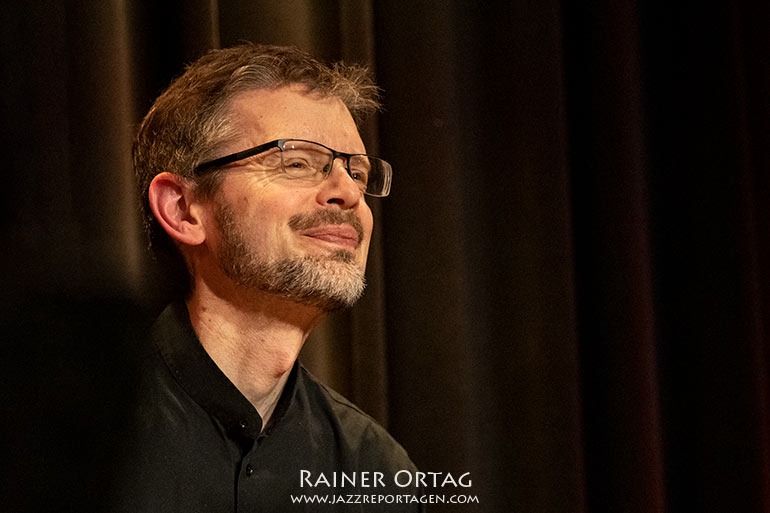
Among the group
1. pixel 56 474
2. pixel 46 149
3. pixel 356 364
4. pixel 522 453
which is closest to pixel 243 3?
pixel 46 149

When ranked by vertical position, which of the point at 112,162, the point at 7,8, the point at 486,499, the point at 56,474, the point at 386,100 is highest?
the point at 7,8

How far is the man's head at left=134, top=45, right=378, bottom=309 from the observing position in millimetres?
1059

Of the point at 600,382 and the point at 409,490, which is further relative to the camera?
the point at 600,382

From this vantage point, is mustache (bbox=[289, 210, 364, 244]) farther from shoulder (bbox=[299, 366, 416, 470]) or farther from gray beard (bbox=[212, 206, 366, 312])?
shoulder (bbox=[299, 366, 416, 470])

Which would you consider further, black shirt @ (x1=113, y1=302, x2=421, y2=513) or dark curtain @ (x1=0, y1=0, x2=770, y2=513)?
dark curtain @ (x1=0, y1=0, x2=770, y2=513)

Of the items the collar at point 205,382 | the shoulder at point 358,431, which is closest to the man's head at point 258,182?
the collar at point 205,382

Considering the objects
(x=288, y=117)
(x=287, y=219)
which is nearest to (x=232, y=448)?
(x=287, y=219)

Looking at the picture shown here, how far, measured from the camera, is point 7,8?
1121 mm

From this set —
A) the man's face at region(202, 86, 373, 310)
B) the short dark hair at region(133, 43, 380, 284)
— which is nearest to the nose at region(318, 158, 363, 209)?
the man's face at region(202, 86, 373, 310)

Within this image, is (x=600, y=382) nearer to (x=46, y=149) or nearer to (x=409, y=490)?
(x=409, y=490)

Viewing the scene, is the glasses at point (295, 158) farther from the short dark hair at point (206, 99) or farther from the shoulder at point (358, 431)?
the shoulder at point (358, 431)

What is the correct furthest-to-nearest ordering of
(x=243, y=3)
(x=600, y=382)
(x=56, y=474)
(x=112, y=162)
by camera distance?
(x=600, y=382)
(x=243, y=3)
(x=112, y=162)
(x=56, y=474)

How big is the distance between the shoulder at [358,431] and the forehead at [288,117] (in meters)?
0.37

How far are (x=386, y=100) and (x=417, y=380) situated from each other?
507mm
